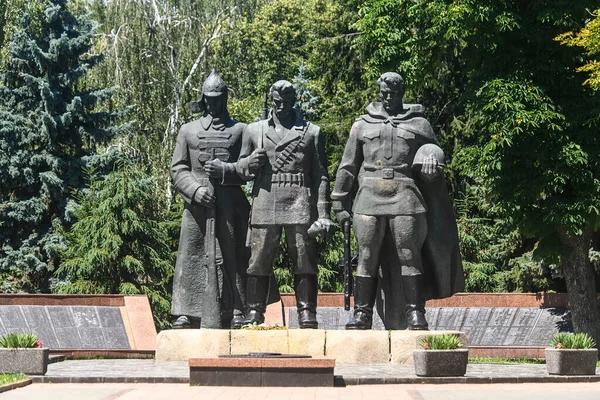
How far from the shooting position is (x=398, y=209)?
47.2 ft

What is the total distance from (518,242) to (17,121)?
37.7 feet

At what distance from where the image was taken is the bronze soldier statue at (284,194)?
48.1ft

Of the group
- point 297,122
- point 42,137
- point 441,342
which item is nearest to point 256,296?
point 297,122

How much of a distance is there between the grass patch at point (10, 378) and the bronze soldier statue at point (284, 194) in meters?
3.06

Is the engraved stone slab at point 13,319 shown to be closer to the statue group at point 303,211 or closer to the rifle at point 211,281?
the statue group at point 303,211

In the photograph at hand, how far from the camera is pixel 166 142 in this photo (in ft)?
118

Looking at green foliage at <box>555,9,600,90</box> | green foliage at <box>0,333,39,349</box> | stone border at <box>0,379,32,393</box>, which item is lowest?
stone border at <box>0,379,32,393</box>

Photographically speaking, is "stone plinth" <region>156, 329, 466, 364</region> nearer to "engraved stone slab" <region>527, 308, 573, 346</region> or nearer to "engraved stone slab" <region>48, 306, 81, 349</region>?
"engraved stone slab" <region>48, 306, 81, 349</region>

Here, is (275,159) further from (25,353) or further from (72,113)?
(72,113)

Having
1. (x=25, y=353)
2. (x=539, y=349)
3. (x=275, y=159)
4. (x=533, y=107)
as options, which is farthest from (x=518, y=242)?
(x=25, y=353)

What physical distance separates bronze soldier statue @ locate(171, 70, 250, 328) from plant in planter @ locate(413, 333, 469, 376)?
294 cm

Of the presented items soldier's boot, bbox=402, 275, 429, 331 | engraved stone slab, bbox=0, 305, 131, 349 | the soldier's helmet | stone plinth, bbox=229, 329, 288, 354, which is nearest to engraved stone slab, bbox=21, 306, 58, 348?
engraved stone slab, bbox=0, 305, 131, 349

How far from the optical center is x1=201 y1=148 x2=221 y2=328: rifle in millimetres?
14844

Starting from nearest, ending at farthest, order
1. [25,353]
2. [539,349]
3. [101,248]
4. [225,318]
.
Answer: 1. [25,353]
2. [225,318]
3. [539,349]
4. [101,248]
